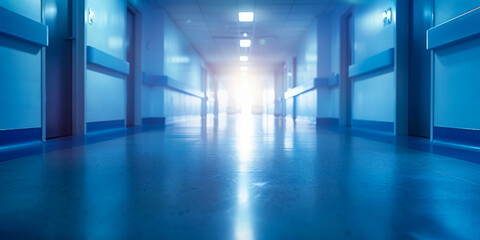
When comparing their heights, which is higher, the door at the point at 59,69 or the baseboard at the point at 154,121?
the door at the point at 59,69

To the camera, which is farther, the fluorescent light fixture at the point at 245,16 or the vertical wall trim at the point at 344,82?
the fluorescent light fixture at the point at 245,16

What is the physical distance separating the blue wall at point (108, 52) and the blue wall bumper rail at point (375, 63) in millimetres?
5775

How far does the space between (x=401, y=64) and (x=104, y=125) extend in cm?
619

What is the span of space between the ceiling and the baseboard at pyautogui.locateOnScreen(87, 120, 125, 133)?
3972 mm

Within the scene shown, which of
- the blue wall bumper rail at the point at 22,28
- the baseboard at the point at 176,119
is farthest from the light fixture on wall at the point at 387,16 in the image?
the baseboard at the point at 176,119

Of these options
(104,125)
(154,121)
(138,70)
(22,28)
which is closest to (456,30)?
(22,28)

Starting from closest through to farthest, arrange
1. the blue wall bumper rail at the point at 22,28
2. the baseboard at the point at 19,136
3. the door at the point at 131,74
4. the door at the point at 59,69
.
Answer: the blue wall bumper rail at the point at 22,28, the baseboard at the point at 19,136, the door at the point at 59,69, the door at the point at 131,74

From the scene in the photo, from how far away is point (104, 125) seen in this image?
6789 millimetres

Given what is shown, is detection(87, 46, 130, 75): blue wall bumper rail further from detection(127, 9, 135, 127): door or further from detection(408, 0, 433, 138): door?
detection(408, 0, 433, 138): door

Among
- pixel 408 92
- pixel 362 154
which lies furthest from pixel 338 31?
pixel 362 154

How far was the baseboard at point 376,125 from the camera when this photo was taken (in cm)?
629

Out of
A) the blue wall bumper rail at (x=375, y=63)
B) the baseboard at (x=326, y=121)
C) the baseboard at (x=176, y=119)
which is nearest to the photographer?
the blue wall bumper rail at (x=375, y=63)

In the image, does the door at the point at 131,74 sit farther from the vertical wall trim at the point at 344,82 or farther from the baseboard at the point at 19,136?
the vertical wall trim at the point at 344,82

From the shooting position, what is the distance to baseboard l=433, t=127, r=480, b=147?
3.86m
